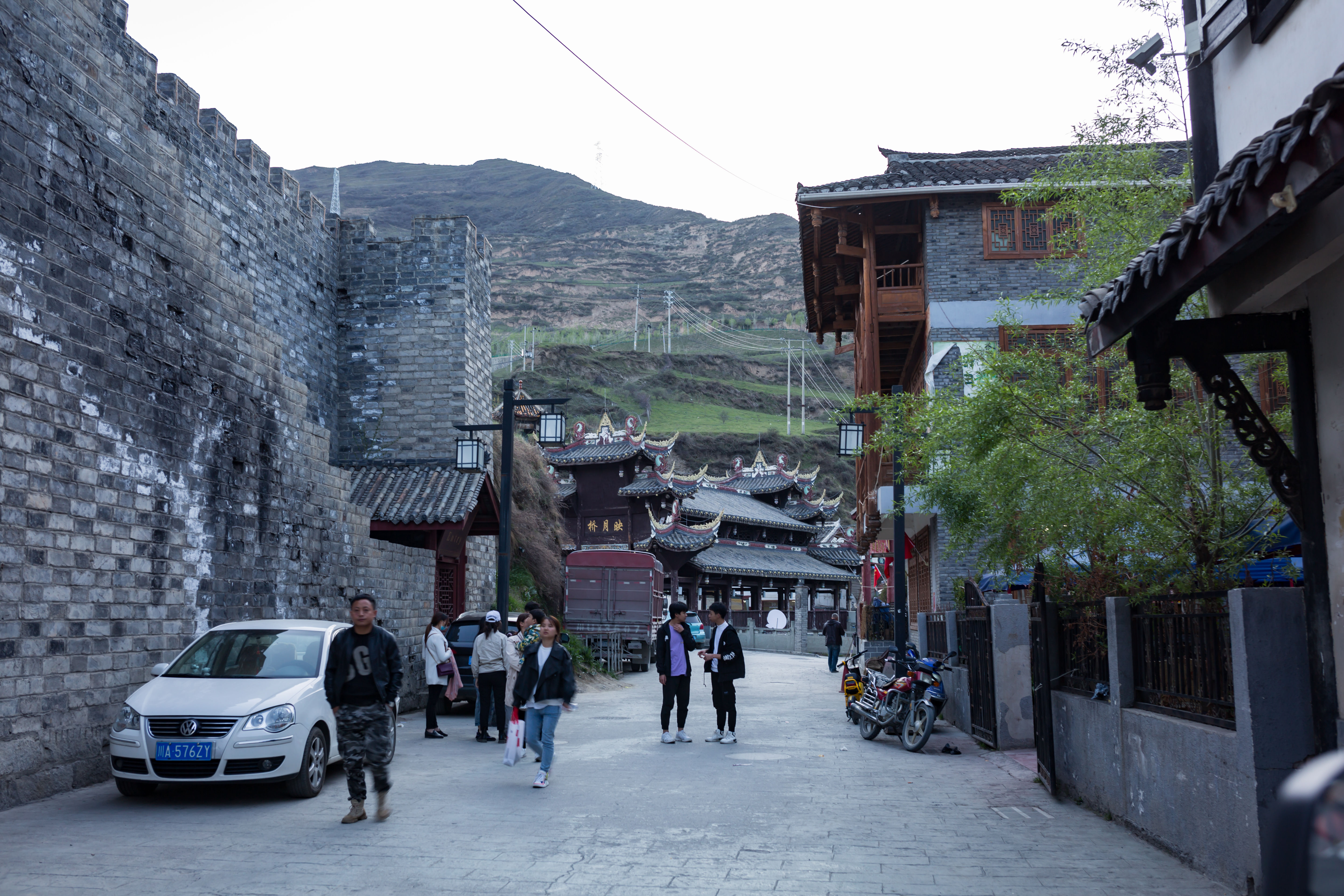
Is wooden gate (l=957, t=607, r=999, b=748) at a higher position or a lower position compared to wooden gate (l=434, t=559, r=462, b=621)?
lower

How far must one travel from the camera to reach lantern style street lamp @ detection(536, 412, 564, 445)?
16516 mm

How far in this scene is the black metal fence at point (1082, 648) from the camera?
801 centimetres

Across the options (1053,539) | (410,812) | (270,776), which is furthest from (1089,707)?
(270,776)

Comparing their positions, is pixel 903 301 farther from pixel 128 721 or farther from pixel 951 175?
pixel 128 721

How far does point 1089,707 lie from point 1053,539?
5.54 feet

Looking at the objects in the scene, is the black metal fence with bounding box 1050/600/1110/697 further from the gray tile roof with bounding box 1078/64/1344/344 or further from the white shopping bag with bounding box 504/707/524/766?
the white shopping bag with bounding box 504/707/524/766

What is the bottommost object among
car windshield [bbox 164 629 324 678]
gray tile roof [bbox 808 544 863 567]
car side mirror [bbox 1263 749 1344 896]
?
car windshield [bbox 164 629 324 678]

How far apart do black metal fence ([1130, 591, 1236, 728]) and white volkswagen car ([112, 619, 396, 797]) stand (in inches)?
216

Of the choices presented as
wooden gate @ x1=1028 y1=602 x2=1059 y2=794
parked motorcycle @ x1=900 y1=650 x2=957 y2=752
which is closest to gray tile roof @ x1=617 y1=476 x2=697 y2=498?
parked motorcycle @ x1=900 y1=650 x2=957 y2=752

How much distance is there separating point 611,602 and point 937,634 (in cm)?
1254

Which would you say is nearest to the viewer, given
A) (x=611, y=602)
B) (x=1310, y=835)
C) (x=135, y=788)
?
(x=1310, y=835)

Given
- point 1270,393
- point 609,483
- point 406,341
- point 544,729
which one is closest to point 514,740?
point 544,729

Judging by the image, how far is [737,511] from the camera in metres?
Result: 53.7

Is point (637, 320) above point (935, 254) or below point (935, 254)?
above
